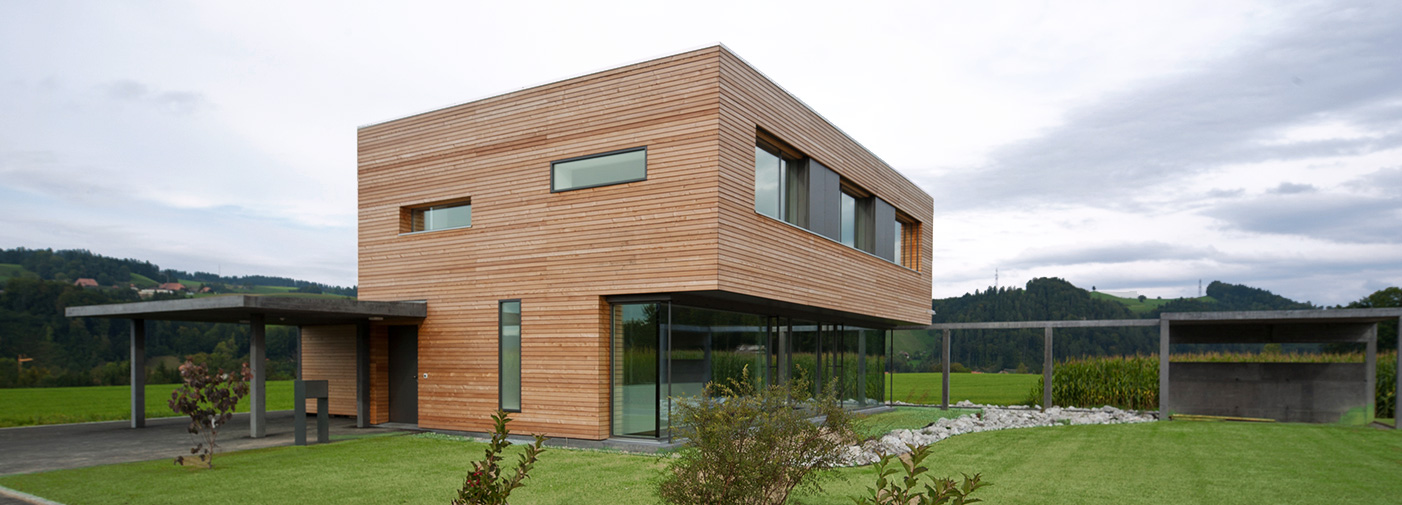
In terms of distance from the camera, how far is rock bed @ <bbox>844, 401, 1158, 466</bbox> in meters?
12.2

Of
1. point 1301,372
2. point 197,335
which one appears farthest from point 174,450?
point 197,335

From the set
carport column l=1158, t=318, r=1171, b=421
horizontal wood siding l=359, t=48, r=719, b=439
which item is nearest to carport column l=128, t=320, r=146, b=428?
horizontal wood siding l=359, t=48, r=719, b=439

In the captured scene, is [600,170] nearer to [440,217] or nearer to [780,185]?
[780,185]

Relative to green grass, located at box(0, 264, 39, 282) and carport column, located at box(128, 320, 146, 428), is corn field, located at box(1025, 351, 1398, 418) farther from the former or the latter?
green grass, located at box(0, 264, 39, 282)

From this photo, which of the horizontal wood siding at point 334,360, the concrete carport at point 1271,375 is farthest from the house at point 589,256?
the concrete carport at point 1271,375

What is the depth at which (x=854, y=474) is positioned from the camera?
8.88 metres

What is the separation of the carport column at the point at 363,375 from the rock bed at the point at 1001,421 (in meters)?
9.32

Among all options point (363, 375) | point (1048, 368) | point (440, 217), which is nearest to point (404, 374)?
point (363, 375)

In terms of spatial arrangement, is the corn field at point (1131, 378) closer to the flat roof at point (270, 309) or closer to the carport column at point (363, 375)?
the flat roof at point (270, 309)

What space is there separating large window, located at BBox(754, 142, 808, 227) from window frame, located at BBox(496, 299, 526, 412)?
14.1 ft

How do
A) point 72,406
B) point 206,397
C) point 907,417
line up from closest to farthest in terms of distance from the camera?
point 206,397 < point 907,417 < point 72,406

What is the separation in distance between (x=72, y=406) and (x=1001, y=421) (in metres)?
25.5

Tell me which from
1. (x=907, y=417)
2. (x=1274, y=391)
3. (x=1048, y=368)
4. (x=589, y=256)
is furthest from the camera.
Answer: (x=1048, y=368)

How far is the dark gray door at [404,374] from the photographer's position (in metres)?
14.4
